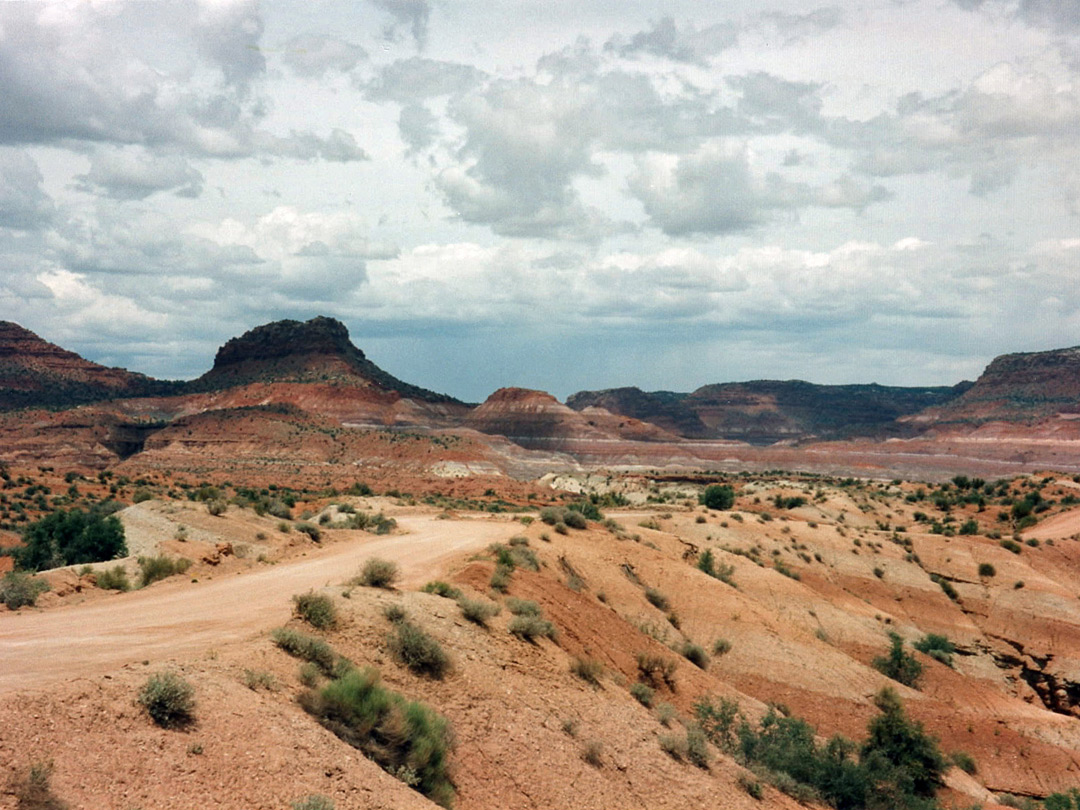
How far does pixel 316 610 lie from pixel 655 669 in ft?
33.4

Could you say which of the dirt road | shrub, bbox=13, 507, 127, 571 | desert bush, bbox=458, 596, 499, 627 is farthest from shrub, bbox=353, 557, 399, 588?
shrub, bbox=13, 507, 127, 571

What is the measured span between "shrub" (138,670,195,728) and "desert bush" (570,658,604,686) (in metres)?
9.02

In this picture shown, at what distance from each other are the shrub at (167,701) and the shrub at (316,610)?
412 centimetres

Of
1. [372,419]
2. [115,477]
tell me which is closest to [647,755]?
[115,477]

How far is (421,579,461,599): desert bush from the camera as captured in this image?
61.1 ft

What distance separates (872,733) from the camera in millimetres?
24266

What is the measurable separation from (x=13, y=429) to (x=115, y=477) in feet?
186

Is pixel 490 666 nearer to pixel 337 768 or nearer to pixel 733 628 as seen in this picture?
pixel 337 768

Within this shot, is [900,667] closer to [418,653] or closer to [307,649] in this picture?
[418,653]

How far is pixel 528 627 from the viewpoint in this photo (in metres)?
18.0

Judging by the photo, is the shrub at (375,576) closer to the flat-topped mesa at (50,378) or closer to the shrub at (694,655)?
the shrub at (694,655)

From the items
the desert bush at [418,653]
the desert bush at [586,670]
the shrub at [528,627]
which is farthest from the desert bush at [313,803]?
the desert bush at [586,670]

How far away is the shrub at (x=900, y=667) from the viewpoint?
31.1 m

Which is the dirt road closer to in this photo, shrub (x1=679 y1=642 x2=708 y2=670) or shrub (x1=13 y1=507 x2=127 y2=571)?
shrub (x1=679 y1=642 x2=708 y2=670)
